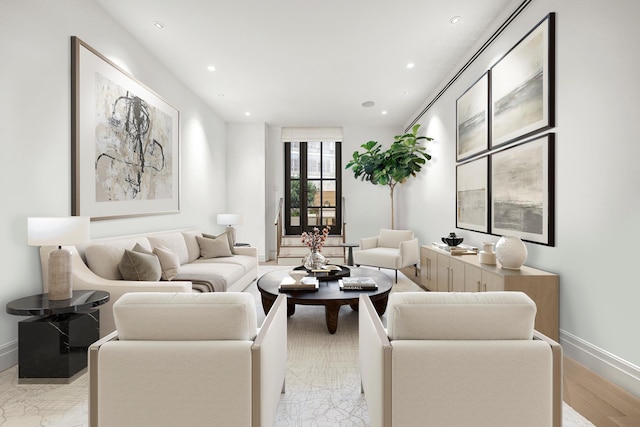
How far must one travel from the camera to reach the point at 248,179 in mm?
7391

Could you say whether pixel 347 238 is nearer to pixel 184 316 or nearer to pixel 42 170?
pixel 42 170

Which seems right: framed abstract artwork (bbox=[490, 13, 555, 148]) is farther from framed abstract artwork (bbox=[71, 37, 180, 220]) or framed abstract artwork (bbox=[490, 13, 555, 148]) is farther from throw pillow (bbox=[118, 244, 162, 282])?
framed abstract artwork (bbox=[71, 37, 180, 220])

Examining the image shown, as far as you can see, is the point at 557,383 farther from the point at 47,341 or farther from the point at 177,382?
the point at 47,341

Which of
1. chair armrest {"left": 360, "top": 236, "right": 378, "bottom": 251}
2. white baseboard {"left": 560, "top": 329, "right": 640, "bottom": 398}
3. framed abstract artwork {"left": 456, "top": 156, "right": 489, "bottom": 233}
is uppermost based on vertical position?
framed abstract artwork {"left": 456, "top": 156, "right": 489, "bottom": 233}

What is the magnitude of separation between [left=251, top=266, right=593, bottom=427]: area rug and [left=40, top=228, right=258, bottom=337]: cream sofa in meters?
1.00

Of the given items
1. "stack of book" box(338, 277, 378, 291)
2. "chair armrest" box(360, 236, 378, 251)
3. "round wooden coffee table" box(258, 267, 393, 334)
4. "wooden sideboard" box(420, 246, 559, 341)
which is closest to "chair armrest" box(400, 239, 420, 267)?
"chair armrest" box(360, 236, 378, 251)

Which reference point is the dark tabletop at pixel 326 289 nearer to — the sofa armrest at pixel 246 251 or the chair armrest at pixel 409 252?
the chair armrest at pixel 409 252

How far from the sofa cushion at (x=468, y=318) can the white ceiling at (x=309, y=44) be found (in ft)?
9.63

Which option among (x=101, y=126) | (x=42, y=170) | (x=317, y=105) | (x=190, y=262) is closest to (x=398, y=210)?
(x=317, y=105)

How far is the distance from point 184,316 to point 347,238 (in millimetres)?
6562

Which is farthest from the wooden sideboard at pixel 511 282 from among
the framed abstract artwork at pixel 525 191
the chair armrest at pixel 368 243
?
the chair armrest at pixel 368 243

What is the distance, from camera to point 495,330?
133cm

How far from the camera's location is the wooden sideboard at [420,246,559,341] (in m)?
2.62

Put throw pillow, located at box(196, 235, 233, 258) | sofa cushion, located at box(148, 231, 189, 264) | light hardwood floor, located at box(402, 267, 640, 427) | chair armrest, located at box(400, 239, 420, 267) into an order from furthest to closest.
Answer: chair armrest, located at box(400, 239, 420, 267) → throw pillow, located at box(196, 235, 233, 258) → sofa cushion, located at box(148, 231, 189, 264) → light hardwood floor, located at box(402, 267, 640, 427)
